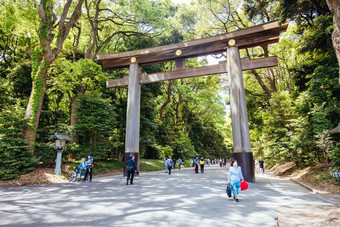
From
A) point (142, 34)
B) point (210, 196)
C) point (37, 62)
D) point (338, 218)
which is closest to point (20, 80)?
point (37, 62)

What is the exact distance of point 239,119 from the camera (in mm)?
9914

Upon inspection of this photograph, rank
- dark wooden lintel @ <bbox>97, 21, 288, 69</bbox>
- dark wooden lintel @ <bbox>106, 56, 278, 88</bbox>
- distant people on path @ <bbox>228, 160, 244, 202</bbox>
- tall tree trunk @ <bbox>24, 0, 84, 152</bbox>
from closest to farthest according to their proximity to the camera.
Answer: distant people on path @ <bbox>228, 160, 244, 202</bbox> < dark wooden lintel @ <bbox>97, 21, 288, 69</bbox> < dark wooden lintel @ <bbox>106, 56, 278, 88</bbox> < tall tree trunk @ <bbox>24, 0, 84, 152</bbox>

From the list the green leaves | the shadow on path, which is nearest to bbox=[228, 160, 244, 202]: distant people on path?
the shadow on path

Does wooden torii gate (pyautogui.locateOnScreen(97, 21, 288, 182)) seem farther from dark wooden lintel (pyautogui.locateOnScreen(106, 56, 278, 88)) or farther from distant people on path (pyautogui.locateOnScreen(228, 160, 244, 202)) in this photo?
distant people on path (pyautogui.locateOnScreen(228, 160, 244, 202))

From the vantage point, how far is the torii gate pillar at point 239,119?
30.4 feet

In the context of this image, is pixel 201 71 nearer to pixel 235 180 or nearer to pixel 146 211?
pixel 235 180

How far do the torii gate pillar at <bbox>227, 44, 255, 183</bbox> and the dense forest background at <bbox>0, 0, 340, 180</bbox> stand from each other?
10.4 ft

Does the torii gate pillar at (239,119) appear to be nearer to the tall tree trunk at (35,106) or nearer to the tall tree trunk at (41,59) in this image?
the tall tree trunk at (41,59)

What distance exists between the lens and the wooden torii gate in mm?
9719

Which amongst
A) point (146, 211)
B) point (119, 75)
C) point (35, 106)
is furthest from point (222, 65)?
point (35, 106)

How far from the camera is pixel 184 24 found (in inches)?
883

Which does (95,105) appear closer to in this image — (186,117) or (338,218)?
(338,218)

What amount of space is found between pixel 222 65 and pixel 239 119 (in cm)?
351

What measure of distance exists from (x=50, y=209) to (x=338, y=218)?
6317 mm
